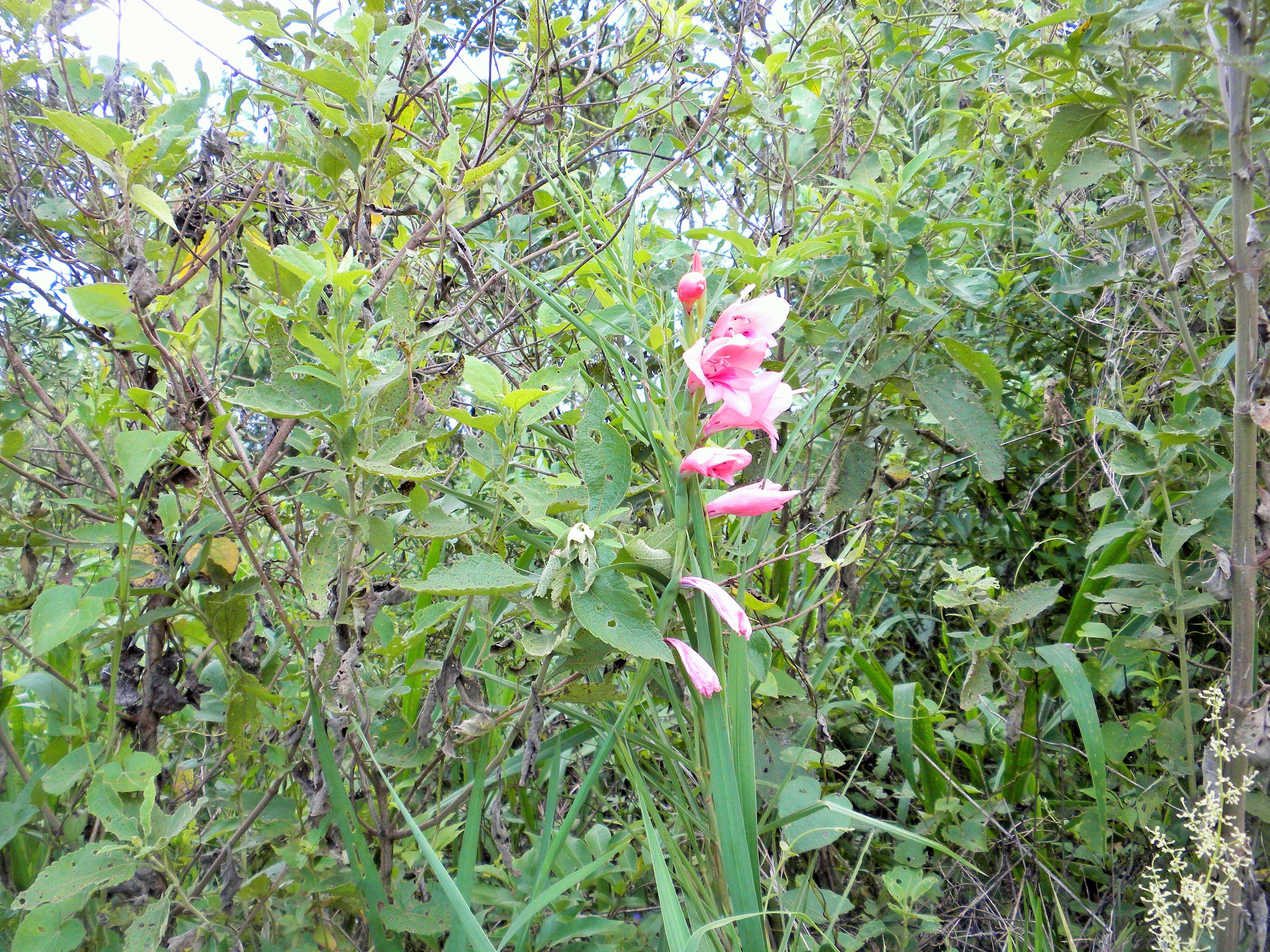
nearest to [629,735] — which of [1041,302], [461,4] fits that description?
[1041,302]

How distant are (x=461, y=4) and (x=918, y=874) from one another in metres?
4.13

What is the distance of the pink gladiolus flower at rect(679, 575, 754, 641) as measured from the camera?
0.89 metres

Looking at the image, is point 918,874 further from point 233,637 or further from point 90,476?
point 90,476

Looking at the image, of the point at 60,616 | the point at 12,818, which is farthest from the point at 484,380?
the point at 12,818

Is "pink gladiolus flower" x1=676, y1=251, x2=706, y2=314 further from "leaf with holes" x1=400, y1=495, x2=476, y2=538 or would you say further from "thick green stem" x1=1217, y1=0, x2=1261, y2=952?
"thick green stem" x1=1217, y1=0, x2=1261, y2=952

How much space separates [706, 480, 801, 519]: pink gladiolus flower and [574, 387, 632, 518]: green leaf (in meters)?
0.11

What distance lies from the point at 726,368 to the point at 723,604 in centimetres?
27

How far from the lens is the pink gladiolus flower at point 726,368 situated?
0.92m

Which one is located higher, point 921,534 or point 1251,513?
point 1251,513

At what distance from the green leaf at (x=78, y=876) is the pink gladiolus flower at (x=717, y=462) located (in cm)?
83

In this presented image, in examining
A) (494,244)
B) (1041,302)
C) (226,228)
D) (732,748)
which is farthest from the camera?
(1041,302)

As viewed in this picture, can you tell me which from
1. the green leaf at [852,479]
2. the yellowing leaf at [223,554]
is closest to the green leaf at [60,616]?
the yellowing leaf at [223,554]

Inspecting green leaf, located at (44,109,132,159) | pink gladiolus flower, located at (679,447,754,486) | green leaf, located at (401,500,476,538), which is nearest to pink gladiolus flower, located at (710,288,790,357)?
pink gladiolus flower, located at (679,447,754,486)

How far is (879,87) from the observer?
223 centimetres
